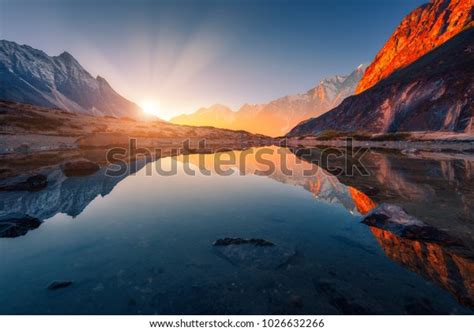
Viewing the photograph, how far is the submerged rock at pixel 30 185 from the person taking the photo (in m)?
15.8

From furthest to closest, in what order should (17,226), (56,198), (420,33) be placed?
(420,33)
(56,198)
(17,226)

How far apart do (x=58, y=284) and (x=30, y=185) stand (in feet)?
48.4

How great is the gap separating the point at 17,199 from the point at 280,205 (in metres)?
15.9

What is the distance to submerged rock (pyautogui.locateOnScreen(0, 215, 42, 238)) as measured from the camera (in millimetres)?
9193

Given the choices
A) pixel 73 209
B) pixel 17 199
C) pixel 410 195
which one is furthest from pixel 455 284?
pixel 17 199

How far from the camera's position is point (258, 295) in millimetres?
5852

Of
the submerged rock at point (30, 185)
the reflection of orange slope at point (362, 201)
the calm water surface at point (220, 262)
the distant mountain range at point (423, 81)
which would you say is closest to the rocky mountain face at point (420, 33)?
the distant mountain range at point (423, 81)

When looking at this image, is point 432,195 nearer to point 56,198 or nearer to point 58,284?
point 58,284

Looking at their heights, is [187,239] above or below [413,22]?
below

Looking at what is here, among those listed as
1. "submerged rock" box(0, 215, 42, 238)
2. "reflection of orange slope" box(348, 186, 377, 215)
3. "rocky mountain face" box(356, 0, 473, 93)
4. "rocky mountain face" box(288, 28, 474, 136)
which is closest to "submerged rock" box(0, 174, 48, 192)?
"submerged rock" box(0, 215, 42, 238)

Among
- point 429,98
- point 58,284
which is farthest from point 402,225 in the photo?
point 429,98

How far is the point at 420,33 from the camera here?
138 metres

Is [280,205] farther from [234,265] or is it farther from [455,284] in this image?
[455,284]

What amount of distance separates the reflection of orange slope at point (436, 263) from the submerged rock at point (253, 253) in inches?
142
